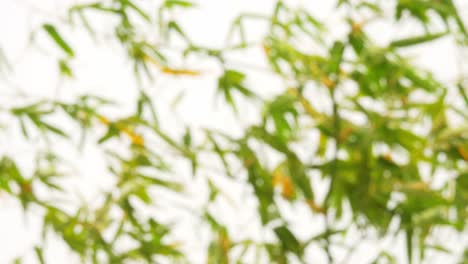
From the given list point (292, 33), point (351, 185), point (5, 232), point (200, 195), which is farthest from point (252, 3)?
point (5, 232)

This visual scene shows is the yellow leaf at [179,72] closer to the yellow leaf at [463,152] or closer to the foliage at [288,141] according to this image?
the foliage at [288,141]

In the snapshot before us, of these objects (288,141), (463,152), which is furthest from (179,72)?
→ (463,152)

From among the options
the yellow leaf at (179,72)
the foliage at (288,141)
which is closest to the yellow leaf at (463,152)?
the foliage at (288,141)

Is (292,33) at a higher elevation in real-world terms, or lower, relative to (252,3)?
lower

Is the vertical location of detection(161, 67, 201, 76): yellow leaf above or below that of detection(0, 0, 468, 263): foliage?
above

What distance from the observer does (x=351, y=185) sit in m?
1.19

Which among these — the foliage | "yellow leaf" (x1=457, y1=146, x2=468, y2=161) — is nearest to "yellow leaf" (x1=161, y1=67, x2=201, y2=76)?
the foliage

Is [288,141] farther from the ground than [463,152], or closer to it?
farther from the ground

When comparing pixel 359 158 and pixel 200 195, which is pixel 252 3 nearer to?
pixel 200 195

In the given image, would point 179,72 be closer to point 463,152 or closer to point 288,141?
point 288,141

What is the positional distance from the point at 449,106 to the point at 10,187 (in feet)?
2.42

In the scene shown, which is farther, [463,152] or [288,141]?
[288,141]

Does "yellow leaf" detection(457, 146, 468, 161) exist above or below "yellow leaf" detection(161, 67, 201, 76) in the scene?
below

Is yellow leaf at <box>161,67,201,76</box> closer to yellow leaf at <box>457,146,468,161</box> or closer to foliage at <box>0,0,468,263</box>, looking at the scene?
foliage at <box>0,0,468,263</box>
